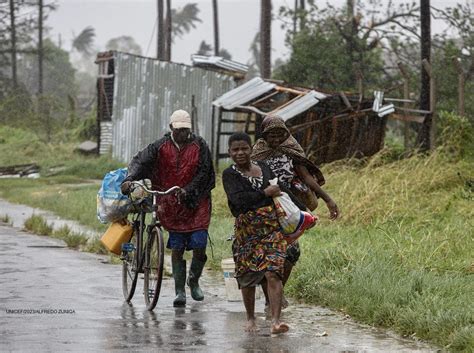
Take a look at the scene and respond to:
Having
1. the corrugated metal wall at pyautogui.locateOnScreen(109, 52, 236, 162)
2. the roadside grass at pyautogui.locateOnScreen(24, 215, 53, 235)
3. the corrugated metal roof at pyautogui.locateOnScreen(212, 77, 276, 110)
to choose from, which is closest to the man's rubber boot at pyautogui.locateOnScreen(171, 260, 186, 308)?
the roadside grass at pyautogui.locateOnScreen(24, 215, 53, 235)

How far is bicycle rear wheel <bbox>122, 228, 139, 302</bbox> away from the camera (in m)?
10.2

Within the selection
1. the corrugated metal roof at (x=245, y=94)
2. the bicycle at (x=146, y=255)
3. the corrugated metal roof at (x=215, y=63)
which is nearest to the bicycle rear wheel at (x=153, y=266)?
the bicycle at (x=146, y=255)

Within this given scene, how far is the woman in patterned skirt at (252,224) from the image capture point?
337 inches

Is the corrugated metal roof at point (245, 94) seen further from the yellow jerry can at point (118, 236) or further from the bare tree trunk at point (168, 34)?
the bare tree trunk at point (168, 34)

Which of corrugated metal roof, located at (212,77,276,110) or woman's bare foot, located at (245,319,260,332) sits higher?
corrugated metal roof, located at (212,77,276,110)

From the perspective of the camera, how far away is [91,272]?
12453mm

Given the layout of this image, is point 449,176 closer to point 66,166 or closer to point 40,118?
point 66,166

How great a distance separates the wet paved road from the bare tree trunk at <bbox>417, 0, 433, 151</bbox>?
12.2 m

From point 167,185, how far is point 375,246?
3273mm

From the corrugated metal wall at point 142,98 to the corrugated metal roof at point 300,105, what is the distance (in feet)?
41.9

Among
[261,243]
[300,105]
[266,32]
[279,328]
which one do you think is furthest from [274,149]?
[266,32]

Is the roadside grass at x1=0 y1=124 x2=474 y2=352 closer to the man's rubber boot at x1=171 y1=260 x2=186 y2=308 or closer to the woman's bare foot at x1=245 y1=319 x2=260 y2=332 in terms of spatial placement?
the woman's bare foot at x1=245 y1=319 x2=260 y2=332

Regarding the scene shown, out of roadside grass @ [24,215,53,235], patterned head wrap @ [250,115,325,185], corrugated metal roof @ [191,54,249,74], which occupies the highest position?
corrugated metal roof @ [191,54,249,74]

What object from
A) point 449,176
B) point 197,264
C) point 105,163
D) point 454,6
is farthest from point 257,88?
point 197,264
